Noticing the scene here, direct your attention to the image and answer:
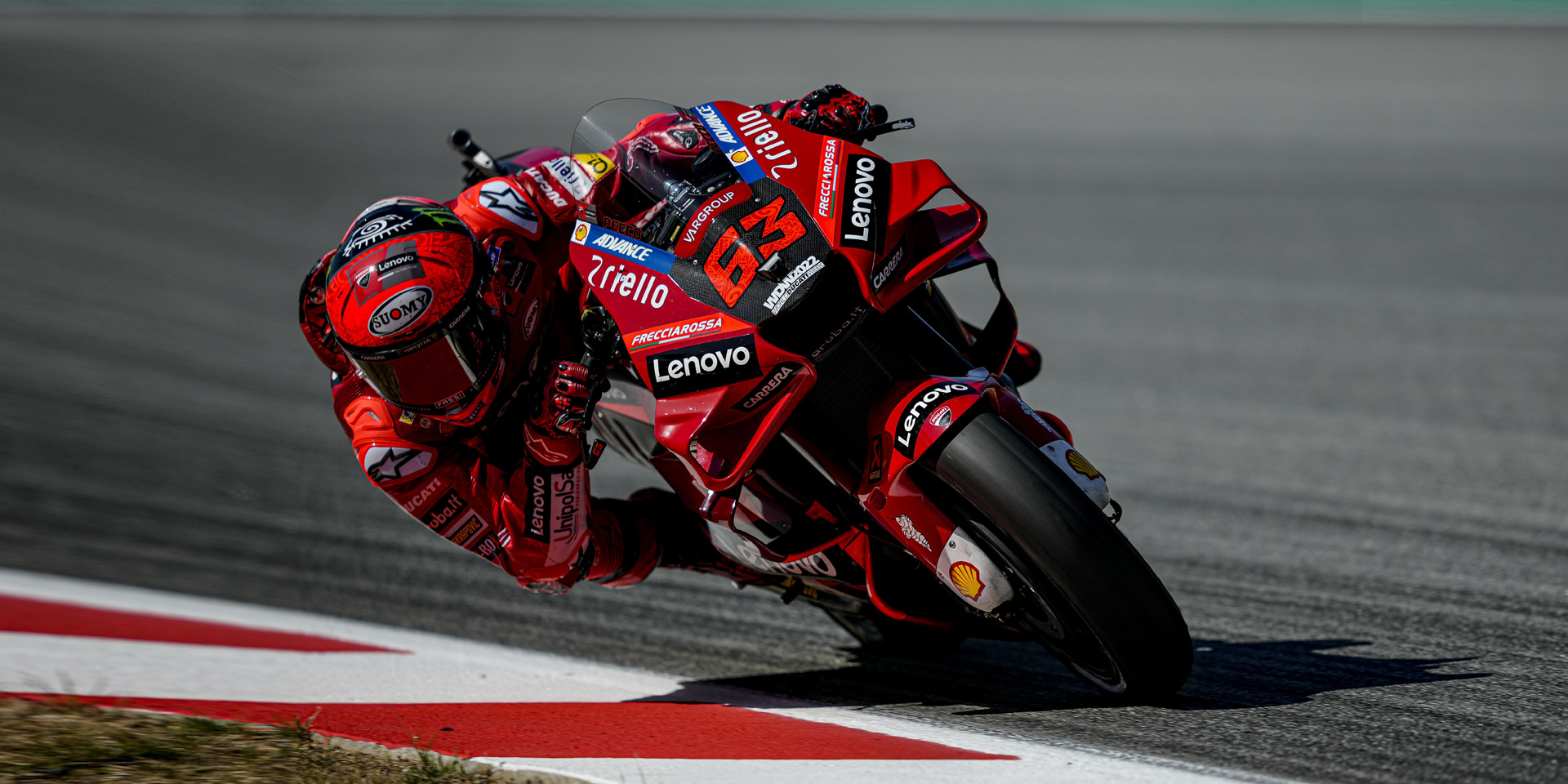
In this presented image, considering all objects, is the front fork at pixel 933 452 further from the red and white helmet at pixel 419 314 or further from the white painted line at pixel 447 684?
the red and white helmet at pixel 419 314

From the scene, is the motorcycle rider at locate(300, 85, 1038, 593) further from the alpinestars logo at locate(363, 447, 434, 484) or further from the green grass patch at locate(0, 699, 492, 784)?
the green grass patch at locate(0, 699, 492, 784)

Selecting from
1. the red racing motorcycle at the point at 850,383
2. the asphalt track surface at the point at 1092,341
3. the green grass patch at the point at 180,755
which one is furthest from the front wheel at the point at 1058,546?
the green grass patch at the point at 180,755

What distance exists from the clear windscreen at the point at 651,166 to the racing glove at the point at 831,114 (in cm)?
27

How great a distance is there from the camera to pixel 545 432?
11.7ft

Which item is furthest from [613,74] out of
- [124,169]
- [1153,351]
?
[1153,351]

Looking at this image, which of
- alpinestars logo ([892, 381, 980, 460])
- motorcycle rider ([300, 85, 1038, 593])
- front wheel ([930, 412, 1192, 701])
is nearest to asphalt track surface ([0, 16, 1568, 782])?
front wheel ([930, 412, 1192, 701])

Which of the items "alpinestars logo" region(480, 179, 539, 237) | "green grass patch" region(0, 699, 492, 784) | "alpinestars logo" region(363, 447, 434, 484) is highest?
"alpinestars logo" region(480, 179, 539, 237)

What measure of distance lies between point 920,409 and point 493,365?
3.92 ft

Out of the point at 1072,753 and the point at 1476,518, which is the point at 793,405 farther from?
the point at 1476,518

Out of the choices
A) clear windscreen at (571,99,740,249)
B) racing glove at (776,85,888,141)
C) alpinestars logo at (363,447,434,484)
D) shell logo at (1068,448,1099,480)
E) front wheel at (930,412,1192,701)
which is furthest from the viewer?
alpinestars logo at (363,447,434,484)

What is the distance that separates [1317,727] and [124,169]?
12.7 m

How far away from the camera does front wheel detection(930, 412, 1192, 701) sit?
9.73 ft

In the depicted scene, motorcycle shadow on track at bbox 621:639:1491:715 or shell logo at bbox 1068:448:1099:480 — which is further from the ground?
shell logo at bbox 1068:448:1099:480

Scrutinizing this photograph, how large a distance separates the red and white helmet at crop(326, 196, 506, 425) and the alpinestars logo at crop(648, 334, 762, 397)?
0.58 metres
